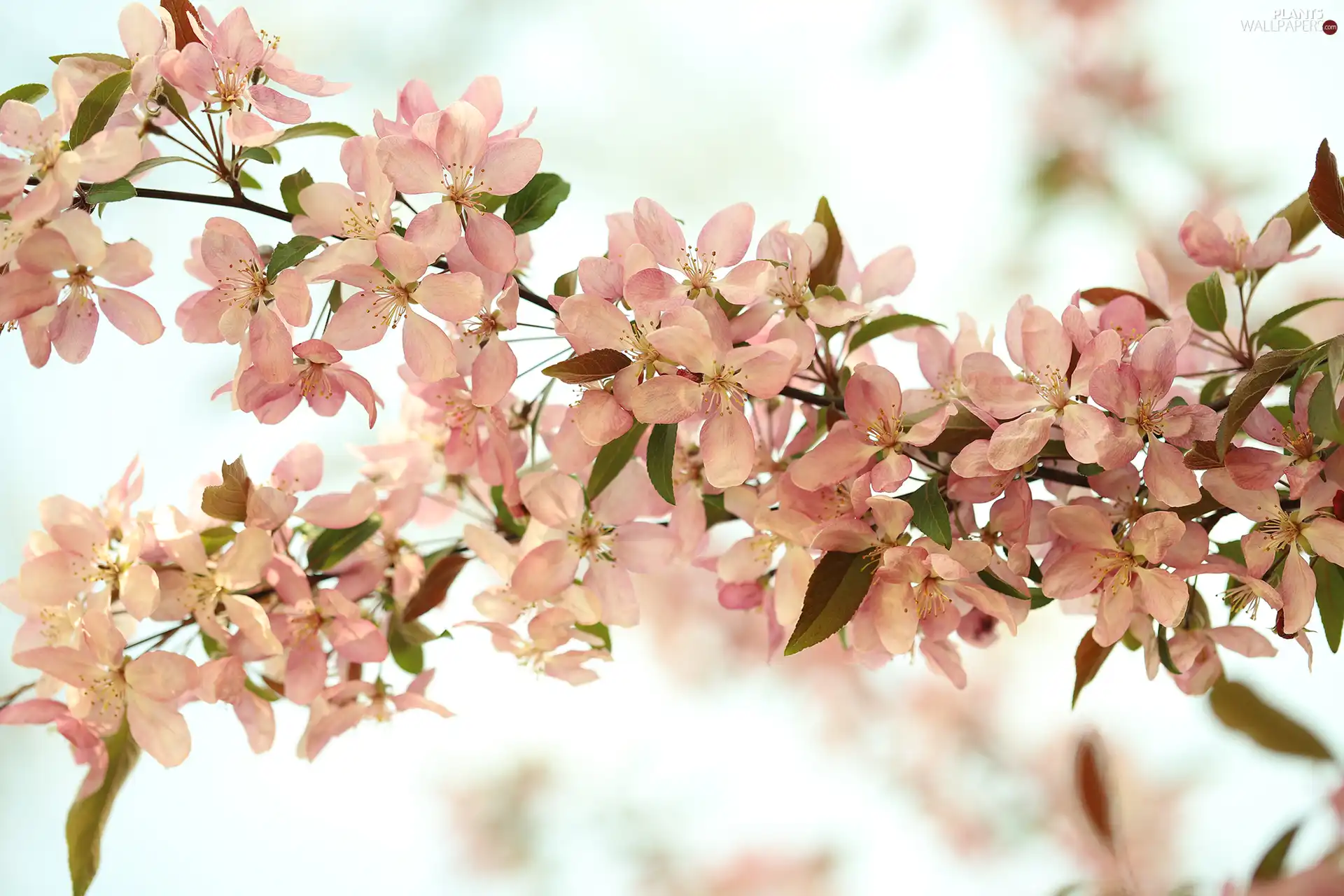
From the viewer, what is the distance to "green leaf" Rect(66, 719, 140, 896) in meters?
0.63

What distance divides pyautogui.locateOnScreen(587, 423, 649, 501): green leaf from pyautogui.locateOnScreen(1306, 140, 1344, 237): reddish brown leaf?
0.36m

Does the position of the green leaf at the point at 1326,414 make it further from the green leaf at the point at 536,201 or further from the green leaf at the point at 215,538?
the green leaf at the point at 215,538

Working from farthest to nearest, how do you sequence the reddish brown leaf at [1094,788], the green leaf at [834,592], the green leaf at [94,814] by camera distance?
the green leaf at [94,814]
the green leaf at [834,592]
the reddish brown leaf at [1094,788]

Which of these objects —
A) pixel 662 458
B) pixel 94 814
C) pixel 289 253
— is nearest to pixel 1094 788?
pixel 662 458

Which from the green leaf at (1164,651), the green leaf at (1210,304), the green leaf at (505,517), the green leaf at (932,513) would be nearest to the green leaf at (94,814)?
the green leaf at (505,517)

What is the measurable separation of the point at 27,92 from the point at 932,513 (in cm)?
56

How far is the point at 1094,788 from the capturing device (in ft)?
1.49

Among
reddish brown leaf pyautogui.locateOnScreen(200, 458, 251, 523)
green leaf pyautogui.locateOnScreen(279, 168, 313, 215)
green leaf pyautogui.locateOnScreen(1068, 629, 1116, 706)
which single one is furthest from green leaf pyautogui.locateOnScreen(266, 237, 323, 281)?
green leaf pyautogui.locateOnScreen(1068, 629, 1116, 706)

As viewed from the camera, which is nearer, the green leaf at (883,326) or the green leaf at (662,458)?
the green leaf at (662,458)

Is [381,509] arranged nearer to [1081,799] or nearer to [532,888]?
[1081,799]

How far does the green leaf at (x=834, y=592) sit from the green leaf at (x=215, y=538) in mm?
398

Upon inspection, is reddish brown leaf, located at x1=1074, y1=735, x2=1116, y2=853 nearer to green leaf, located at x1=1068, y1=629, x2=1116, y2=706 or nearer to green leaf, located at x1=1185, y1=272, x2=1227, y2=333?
green leaf, located at x1=1068, y1=629, x2=1116, y2=706

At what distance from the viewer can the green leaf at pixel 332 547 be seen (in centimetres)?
70

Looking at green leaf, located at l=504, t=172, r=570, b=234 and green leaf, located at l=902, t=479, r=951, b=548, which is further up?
green leaf, located at l=504, t=172, r=570, b=234
